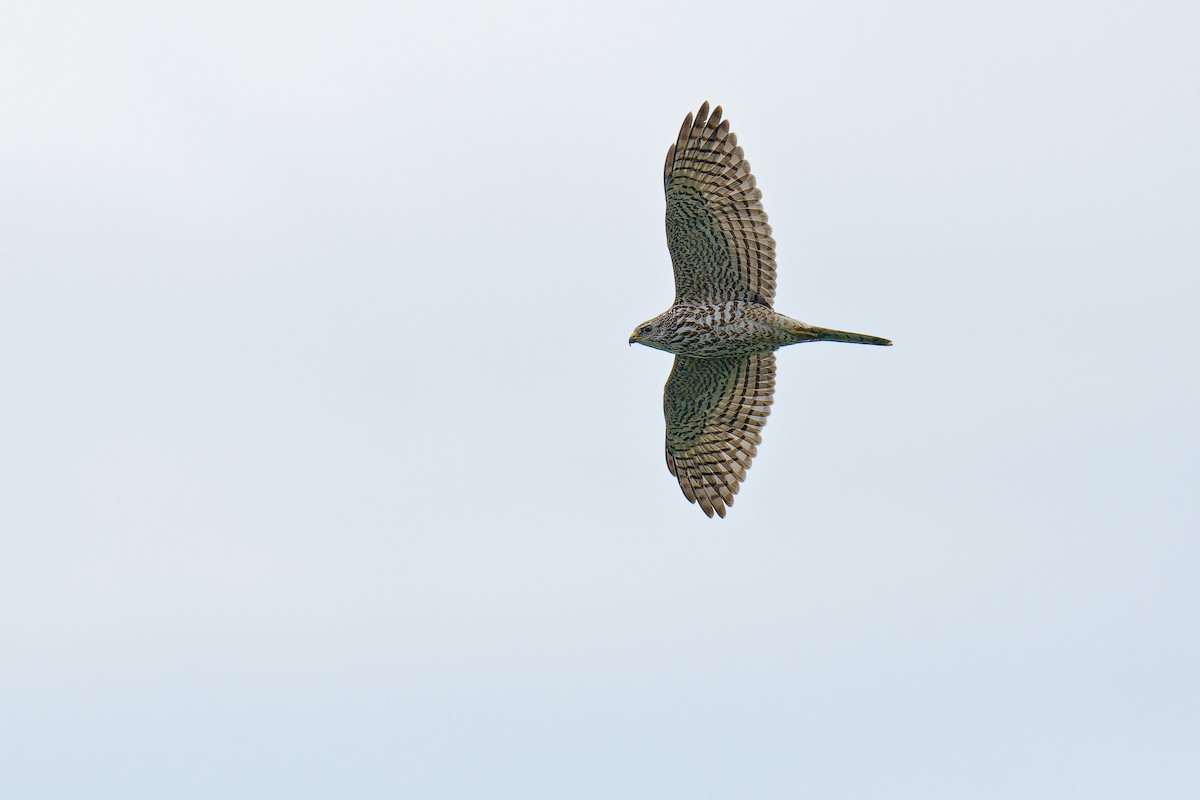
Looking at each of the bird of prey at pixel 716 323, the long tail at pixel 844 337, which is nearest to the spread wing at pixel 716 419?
the bird of prey at pixel 716 323

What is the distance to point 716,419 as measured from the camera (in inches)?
893

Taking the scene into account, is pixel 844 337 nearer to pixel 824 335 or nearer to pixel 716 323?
pixel 824 335

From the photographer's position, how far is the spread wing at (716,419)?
22.4 m

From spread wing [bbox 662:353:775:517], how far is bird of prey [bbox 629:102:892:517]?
0.4 inches

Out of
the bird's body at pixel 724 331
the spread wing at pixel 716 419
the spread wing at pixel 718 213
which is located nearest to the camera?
the spread wing at pixel 718 213

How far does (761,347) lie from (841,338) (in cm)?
107

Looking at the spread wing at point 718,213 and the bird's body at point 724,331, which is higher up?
the spread wing at point 718,213

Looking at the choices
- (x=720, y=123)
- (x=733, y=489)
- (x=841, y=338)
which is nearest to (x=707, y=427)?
(x=733, y=489)

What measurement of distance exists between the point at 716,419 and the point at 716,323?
1685 mm

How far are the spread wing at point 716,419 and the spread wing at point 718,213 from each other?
1.37 meters

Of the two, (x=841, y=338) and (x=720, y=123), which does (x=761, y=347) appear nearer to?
(x=841, y=338)

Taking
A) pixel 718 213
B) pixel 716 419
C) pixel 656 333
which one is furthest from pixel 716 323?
pixel 716 419

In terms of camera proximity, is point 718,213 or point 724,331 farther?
point 724,331

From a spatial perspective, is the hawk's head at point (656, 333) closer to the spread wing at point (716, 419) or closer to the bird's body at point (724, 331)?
the bird's body at point (724, 331)
